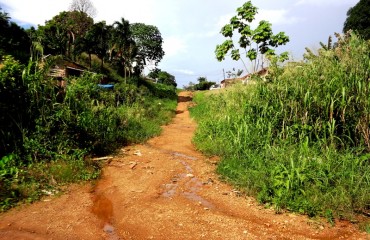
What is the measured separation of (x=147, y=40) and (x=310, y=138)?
53.5 meters

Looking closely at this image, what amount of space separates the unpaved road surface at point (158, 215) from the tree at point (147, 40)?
51.7m

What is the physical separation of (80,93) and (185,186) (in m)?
4.42

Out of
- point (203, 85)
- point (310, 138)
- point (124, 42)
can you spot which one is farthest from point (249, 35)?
point (203, 85)

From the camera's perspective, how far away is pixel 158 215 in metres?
4.73

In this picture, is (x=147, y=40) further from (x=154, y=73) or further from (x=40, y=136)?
(x=40, y=136)

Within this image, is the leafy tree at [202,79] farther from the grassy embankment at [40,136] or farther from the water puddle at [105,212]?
the water puddle at [105,212]

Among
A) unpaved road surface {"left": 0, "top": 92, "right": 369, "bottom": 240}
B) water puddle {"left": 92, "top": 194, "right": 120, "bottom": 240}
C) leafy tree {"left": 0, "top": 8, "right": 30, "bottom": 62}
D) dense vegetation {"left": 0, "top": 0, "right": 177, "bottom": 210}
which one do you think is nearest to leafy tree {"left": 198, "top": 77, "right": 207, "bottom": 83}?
leafy tree {"left": 0, "top": 8, "right": 30, "bottom": 62}

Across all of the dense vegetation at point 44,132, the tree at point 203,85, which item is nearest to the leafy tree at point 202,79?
the tree at point 203,85

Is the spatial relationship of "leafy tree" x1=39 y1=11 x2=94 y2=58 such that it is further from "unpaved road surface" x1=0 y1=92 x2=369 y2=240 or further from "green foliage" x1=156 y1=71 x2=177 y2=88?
"unpaved road surface" x1=0 y1=92 x2=369 y2=240

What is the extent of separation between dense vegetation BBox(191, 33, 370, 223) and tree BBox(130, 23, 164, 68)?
5073 cm

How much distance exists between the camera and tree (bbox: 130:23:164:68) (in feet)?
185

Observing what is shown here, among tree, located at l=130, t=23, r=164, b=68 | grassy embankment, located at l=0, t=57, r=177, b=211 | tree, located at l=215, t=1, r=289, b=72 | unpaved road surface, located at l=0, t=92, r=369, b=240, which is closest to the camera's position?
unpaved road surface, located at l=0, t=92, r=369, b=240

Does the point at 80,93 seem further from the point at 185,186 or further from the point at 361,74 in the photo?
the point at 361,74

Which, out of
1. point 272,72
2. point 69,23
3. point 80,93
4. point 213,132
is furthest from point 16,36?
point 272,72
